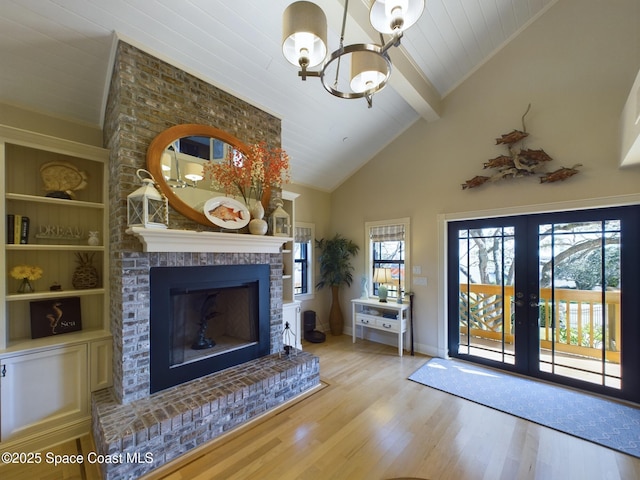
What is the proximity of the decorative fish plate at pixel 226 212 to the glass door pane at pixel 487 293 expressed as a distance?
3008mm

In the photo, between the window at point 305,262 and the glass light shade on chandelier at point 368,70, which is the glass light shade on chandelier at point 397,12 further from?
the window at point 305,262

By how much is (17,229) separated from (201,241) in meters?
1.48

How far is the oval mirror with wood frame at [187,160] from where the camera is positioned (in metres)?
2.41

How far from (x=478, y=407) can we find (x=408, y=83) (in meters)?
3.59

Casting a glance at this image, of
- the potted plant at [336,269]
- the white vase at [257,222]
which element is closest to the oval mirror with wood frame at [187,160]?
the white vase at [257,222]

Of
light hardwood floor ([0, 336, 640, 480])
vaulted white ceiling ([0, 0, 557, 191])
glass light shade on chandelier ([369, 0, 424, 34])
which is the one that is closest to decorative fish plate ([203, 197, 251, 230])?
vaulted white ceiling ([0, 0, 557, 191])

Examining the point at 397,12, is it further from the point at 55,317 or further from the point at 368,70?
the point at 55,317

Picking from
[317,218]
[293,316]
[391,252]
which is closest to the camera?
[293,316]

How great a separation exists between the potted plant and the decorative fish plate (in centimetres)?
235

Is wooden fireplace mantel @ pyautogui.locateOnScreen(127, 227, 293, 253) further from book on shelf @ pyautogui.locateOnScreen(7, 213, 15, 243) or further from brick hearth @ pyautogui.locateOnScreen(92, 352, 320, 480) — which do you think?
brick hearth @ pyautogui.locateOnScreen(92, 352, 320, 480)

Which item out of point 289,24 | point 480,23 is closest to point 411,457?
point 289,24

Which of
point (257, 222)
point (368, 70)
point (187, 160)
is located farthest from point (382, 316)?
point (368, 70)

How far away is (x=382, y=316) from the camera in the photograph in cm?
436

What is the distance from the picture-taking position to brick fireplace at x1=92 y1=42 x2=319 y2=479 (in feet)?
6.43
